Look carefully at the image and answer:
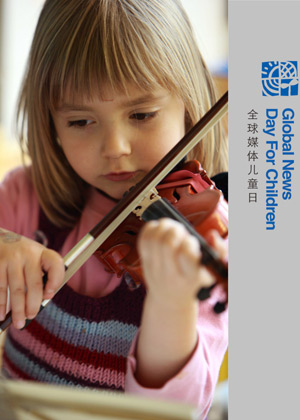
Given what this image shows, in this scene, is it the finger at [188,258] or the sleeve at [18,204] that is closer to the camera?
the finger at [188,258]

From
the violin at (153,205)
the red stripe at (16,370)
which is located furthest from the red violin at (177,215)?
the red stripe at (16,370)

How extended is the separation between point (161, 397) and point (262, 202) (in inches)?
5.9

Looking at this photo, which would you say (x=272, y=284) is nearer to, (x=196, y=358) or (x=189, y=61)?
(x=196, y=358)

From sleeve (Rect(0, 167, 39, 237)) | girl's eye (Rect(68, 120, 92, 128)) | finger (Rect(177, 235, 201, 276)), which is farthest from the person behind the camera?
sleeve (Rect(0, 167, 39, 237))

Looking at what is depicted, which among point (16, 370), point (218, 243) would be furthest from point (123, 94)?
point (16, 370)

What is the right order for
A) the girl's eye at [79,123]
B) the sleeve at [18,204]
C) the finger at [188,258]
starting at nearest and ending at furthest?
the finger at [188,258] → the girl's eye at [79,123] → the sleeve at [18,204]

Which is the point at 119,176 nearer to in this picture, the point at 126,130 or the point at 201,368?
the point at 126,130

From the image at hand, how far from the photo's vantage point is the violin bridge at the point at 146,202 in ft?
1.20

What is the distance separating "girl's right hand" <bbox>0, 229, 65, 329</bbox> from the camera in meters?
0.37

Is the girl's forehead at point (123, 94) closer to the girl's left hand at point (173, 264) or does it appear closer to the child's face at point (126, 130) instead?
the child's face at point (126, 130)

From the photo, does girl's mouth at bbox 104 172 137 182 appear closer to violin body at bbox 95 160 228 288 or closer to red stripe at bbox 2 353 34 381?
violin body at bbox 95 160 228 288

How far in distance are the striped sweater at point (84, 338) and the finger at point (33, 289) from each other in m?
0.04

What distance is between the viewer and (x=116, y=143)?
38 cm

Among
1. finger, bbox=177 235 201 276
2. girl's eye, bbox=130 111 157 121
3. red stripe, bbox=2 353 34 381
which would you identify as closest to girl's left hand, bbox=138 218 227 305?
finger, bbox=177 235 201 276
